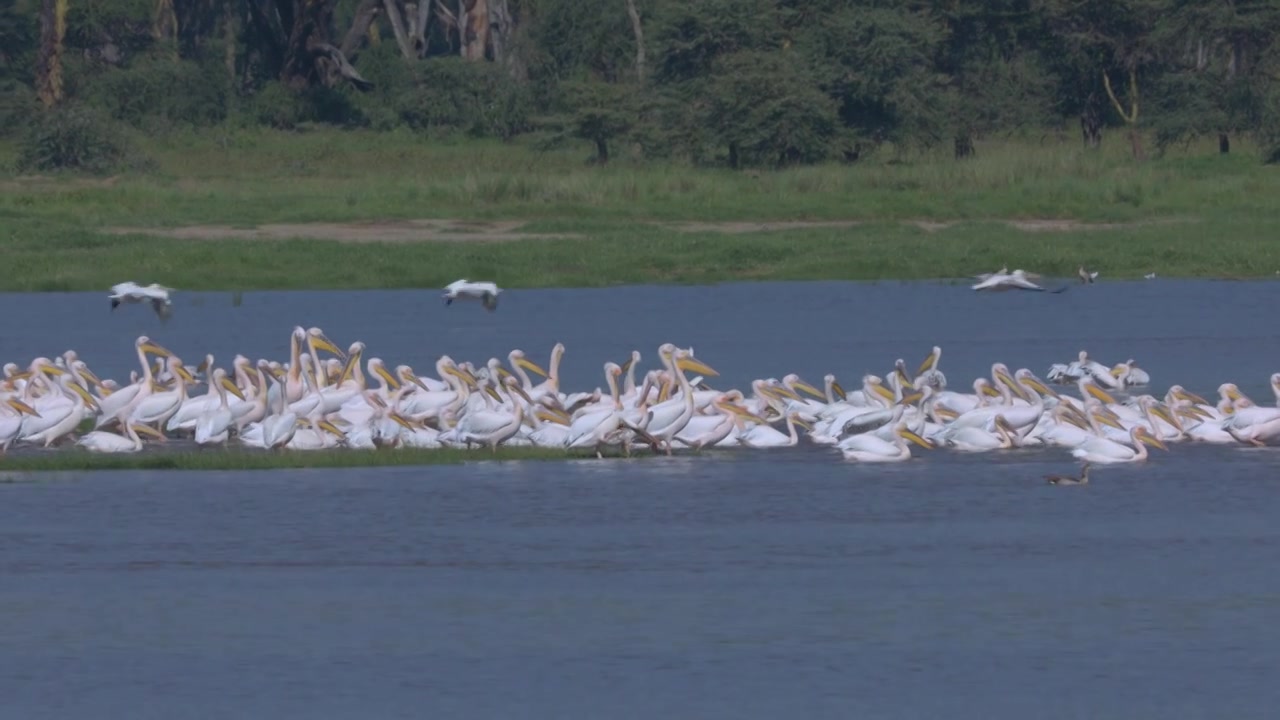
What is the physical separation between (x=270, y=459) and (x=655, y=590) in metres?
3.44

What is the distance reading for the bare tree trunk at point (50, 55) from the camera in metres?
36.2

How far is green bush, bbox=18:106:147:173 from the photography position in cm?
3134

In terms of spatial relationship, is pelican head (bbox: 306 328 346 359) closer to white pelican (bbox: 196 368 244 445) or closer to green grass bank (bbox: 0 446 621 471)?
white pelican (bbox: 196 368 244 445)

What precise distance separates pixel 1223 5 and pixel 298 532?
88.7ft

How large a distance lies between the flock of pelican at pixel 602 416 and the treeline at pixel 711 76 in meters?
18.6

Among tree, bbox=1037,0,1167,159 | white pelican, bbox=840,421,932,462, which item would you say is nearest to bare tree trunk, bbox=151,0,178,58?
tree, bbox=1037,0,1167,159

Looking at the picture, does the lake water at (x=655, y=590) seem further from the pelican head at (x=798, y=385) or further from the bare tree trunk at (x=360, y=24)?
the bare tree trunk at (x=360, y=24)

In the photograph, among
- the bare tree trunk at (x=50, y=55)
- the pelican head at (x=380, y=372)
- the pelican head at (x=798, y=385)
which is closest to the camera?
the pelican head at (x=798, y=385)

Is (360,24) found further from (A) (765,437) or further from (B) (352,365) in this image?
(A) (765,437)

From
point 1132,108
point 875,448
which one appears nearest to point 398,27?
point 1132,108

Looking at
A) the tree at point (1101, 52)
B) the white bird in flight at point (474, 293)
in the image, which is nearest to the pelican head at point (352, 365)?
the white bird in flight at point (474, 293)

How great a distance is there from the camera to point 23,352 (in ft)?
57.1

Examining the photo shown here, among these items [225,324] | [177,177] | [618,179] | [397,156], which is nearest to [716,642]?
[225,324]

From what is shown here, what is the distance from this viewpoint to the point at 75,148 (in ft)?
103
